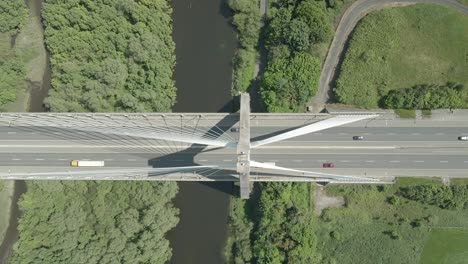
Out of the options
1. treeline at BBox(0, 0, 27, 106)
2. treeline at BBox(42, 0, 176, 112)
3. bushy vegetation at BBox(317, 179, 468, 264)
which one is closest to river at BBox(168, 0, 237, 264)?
treeline at BBox(42, 0, 176, 112)

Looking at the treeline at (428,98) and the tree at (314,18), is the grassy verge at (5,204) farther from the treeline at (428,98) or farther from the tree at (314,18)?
the treeline at (428,98)

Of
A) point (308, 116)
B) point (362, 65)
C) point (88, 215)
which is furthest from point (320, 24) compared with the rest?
point (88, 215)

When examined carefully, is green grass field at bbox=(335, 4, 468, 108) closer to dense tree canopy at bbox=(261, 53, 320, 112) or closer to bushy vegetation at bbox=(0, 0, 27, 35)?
dense tree canopy at bbox=(261, 53, 320, 112)

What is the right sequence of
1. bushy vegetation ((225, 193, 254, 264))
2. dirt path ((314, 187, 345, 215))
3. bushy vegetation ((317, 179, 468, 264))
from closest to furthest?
bushy vegetation ((317, 179, 468, 264))
bushy vegetation ((225, 193, 254, 264))
dirt path ((314, 187, 345, 215))

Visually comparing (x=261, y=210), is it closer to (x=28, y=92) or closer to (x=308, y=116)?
(x=308, y=116)

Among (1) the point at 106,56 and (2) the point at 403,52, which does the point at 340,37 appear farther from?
(1) the point at 106,56

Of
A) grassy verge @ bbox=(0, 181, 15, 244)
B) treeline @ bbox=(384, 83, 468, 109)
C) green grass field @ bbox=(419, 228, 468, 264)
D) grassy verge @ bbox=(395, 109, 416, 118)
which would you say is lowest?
green grass field @ bbox=(419, 228, 468, 264)
